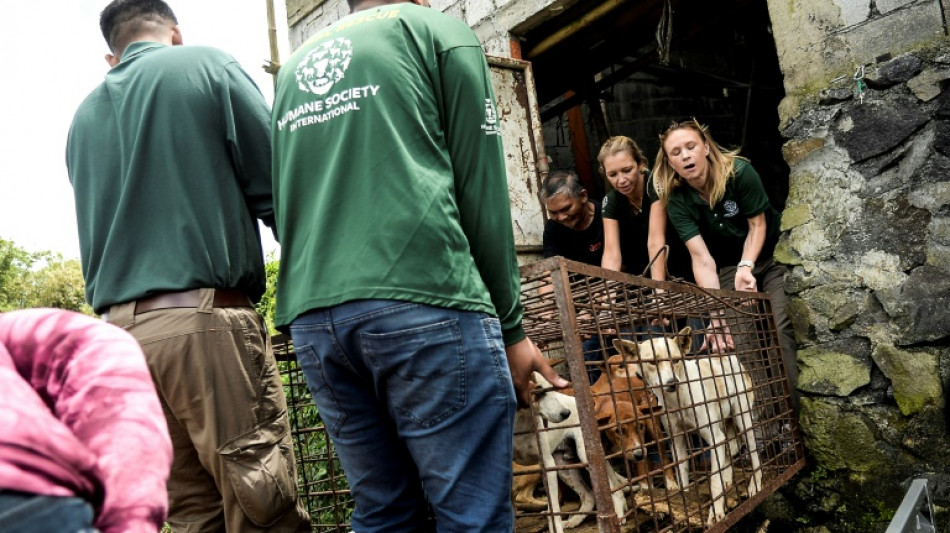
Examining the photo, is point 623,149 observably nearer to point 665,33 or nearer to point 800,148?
point 665,33

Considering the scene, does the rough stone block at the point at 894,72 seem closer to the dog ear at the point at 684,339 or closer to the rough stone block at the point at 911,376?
the rough stone block at the point at 911,376

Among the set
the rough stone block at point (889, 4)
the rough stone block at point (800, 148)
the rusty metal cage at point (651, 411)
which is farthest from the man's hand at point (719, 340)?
the rough stone block at point (889, 4)

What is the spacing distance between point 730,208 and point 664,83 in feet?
17.1

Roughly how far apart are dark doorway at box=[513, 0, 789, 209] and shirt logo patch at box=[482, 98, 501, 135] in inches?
146

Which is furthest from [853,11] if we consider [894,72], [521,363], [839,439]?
[521,363]

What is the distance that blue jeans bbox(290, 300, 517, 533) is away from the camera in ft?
4.65

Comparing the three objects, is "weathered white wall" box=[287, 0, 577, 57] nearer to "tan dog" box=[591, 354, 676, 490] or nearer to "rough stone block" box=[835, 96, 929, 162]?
"rough stone block" box=[835, 96, 929, 162]

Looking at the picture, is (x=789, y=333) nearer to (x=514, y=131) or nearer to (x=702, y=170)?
(x=702, y=170)

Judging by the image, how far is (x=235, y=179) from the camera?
2.03 metres

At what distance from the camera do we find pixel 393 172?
1.49m

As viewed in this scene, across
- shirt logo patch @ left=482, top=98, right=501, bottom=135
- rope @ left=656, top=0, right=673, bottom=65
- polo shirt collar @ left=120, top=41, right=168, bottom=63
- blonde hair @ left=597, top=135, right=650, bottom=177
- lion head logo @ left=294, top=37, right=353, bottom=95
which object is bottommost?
shirt logo patch @ left=482, top=98, right=501, bottom=135

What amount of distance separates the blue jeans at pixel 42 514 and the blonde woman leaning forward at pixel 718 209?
320cm

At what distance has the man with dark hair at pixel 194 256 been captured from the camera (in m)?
1.84

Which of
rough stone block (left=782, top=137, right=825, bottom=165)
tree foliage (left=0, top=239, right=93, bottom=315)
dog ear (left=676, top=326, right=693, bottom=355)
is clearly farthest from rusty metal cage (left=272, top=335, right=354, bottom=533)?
tree foliage (left=0, top=239, right=93, bottom=315)
